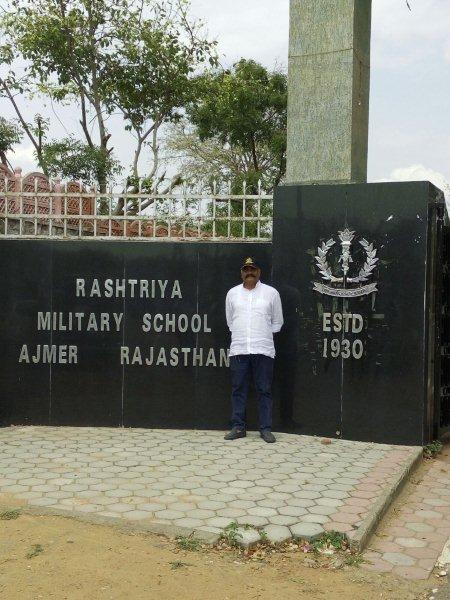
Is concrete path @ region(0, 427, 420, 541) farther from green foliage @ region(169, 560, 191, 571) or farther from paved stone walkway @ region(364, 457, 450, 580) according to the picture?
green foliage @ region(169, 560, 191, 571)

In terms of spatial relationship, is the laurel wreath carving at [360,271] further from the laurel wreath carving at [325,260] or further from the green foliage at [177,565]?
the green foliage at [177,565]

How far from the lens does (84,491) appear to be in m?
4.43

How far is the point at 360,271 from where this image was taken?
19.4ft

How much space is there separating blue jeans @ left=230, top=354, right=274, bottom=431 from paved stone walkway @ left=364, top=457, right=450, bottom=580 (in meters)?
1.45

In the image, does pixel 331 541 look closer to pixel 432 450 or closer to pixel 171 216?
pixel 432 450

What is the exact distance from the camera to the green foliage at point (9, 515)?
3.95 meters

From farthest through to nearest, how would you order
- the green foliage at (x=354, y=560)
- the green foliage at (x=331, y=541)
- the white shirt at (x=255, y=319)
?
1. the white shirt at (x=255, y=319)
2. the green foliage at (x=331, y=541)
3. the green foliage at (x=354, y=560)

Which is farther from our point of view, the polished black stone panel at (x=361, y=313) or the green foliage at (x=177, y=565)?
the polished black stone panel at (x=361, y=313)

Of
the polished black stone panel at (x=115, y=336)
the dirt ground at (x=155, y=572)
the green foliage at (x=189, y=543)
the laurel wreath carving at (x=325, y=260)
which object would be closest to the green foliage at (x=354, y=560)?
the dirt ground at (x=155, y=572)

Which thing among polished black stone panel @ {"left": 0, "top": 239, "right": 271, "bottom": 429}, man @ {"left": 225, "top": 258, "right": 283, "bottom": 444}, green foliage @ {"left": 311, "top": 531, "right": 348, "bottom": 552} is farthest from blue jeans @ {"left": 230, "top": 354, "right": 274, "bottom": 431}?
green foliage @ {"left": 311, "top": 531, "right": 348, "bottom": 552}

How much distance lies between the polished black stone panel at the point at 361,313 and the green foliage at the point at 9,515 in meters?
2.82

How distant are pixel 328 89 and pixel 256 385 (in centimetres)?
276

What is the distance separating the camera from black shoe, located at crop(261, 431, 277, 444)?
5.86 m

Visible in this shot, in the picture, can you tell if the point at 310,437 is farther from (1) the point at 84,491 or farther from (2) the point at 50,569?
(2) the point at 50,569
